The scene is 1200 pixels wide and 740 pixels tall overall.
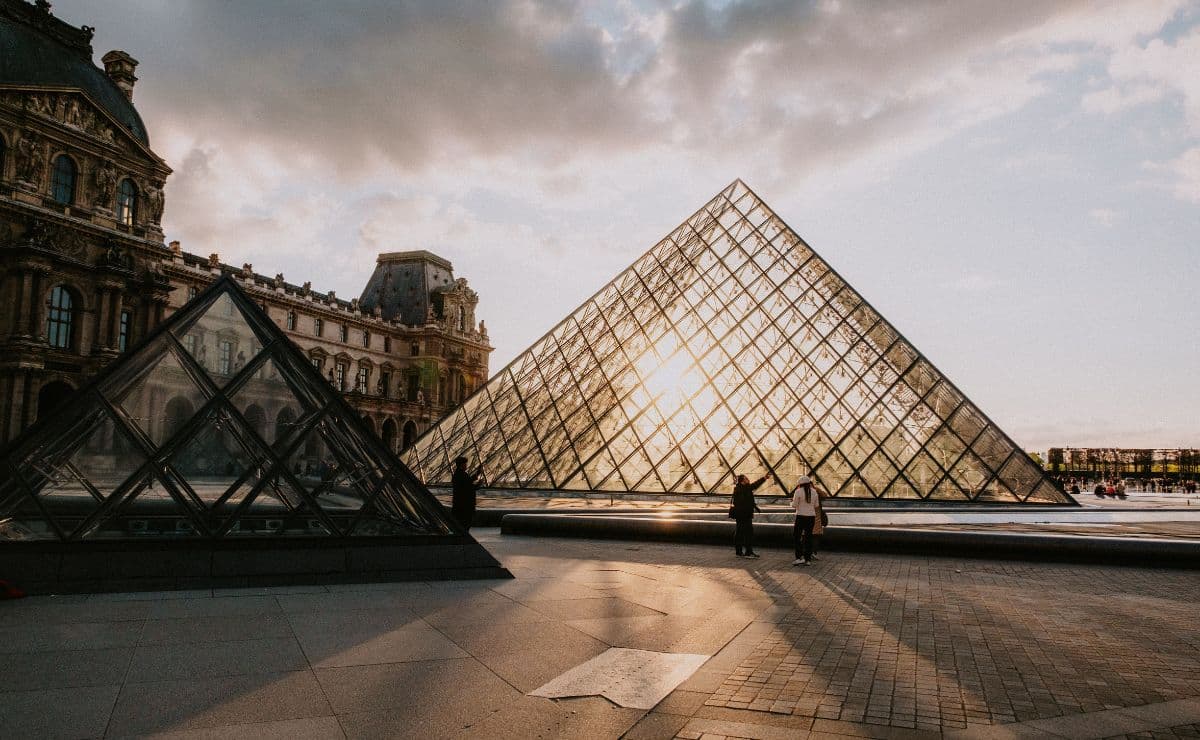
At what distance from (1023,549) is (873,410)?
381 inches

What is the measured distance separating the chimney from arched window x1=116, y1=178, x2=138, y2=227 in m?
9.51

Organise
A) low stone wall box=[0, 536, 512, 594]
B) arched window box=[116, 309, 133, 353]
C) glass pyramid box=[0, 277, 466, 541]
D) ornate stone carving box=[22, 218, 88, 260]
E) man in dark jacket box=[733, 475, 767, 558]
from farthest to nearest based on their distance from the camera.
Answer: arched window box=[116, 309, 133, 353], ornate stone carving box=[22, 218, 88, 260], man in dark jacket box=[733, 475, 767, 558], glass pyramid box=[0, 277, 466, 541], low stone wall box=[0, 536, 512, 594]

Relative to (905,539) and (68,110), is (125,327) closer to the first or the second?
(68,110)

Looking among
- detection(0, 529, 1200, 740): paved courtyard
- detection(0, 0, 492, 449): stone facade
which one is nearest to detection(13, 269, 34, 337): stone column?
detection(0, 0, 492, 449): stone facade

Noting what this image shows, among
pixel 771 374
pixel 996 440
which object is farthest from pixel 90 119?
pixel 996 440

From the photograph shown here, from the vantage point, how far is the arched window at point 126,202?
40.5 meters

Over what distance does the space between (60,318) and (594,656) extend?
1708 inches

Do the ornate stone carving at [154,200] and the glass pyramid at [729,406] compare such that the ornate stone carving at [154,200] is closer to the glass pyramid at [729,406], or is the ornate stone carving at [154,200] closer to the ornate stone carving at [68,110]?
the ornate stone carving at [68,110]

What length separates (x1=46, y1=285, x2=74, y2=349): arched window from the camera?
1470 inches

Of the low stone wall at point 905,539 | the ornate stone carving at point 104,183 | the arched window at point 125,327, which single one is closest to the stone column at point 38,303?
the arched window at point 125,327

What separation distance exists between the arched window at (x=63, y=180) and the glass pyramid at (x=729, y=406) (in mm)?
27493

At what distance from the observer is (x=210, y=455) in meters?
7.06

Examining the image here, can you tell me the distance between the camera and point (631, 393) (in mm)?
20781

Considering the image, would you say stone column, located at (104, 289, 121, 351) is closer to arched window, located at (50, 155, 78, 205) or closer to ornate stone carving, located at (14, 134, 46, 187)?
arched window, located at (50, 155, 78, 205)
